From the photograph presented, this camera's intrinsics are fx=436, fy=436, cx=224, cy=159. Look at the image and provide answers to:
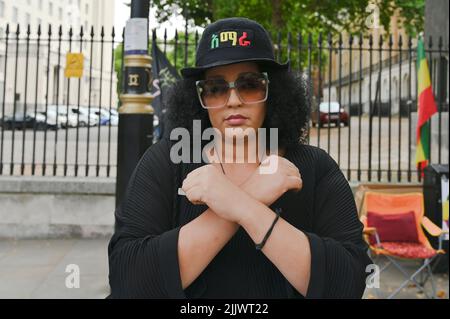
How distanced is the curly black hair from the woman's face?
0.22 ft

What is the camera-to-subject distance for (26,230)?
6738mm

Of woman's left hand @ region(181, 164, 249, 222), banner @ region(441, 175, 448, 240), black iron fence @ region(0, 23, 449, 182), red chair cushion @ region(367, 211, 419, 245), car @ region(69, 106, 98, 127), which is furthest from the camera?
car @ region(69, 106, 98, 127)

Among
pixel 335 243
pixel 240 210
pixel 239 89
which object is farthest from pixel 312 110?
pixel 240 210

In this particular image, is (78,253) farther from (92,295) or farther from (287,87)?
(287,87)

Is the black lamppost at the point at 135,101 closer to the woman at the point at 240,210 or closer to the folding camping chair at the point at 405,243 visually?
the woman at the point at 240,210

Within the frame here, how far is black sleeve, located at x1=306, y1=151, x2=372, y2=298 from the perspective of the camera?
1091 millimetres

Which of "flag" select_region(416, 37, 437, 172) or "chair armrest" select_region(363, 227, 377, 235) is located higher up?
"flag" select_region(416, 37, 437, 172)

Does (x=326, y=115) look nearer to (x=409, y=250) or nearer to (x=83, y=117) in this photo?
(x=409, y=250)

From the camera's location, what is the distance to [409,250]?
476 centimetres

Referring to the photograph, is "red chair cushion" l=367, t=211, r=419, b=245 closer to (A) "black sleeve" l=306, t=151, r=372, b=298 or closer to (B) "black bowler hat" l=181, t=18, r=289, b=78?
(A) "black sleeve" l=306, t=151, r=372, b=298

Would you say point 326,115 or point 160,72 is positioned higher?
point 326,115

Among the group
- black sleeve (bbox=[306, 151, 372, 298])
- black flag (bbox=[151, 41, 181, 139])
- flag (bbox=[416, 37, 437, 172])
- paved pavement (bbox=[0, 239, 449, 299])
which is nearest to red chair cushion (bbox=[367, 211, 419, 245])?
paved pavement (bbox=[0, 239, 449, 299])

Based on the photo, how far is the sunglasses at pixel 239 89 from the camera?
1.24 m

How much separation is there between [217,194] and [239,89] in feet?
1.17
